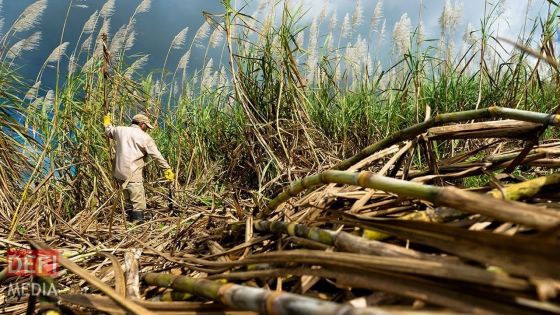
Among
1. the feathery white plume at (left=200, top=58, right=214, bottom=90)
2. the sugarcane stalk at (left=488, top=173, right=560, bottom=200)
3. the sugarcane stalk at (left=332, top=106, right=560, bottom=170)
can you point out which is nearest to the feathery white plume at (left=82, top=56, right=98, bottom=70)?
the feathery white plume at (left=200, top=58, right=214, bottom=90)

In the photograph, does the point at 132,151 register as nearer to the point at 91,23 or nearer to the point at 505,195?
the point at 91,23

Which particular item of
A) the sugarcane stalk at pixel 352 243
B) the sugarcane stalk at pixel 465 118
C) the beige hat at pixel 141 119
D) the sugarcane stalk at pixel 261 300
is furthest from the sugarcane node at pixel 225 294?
the beige hat at pixel 141 119

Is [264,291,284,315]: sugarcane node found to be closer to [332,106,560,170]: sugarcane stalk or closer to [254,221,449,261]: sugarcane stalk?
[254,221,449,261]: sugarcane stalk

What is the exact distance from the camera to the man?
453 centimetres

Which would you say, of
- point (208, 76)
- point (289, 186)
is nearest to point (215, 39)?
point (208, 76)

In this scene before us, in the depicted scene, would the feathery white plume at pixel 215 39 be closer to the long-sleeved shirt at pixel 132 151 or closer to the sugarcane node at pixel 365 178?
the long-sleeved shirt at pixel 132 151

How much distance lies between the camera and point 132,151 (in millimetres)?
4898

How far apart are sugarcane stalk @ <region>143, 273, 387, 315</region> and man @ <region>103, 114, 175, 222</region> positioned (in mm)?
3811

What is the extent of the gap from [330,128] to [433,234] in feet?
9.75

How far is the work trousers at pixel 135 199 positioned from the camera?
14.8 ft

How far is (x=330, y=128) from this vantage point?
11.4 feet

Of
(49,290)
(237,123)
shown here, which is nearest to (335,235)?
(49,290)

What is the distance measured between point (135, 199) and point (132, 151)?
0.60 m

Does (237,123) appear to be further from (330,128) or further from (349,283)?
(349,283)
